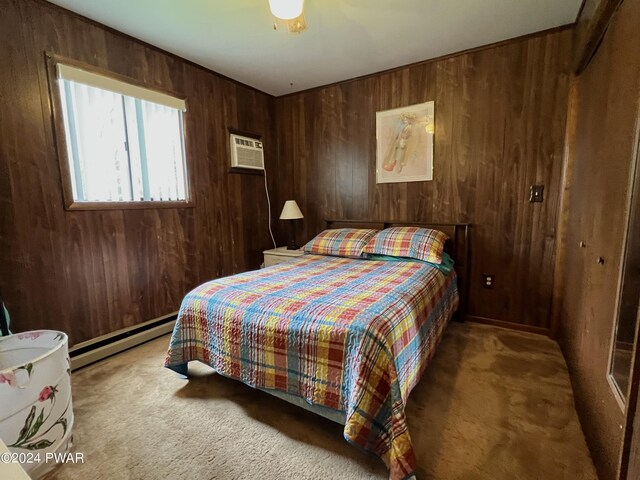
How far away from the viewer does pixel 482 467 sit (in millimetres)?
1271

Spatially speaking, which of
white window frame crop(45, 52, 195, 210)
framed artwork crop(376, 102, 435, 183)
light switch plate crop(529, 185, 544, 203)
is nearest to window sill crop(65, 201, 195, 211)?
white window frame crop(45, 52, 195, 210)

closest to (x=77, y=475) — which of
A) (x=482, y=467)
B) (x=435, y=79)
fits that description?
(x=482, y=467)

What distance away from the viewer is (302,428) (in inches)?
59.7

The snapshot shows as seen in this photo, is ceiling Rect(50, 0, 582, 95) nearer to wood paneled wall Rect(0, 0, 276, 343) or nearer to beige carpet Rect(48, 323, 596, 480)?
wood paneled wall Rect(0, 0, 276, 343)

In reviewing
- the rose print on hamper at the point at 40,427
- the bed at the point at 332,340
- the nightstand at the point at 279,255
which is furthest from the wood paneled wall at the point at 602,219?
the nightstand at the point at 279,255

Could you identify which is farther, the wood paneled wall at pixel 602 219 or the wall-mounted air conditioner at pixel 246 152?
the wall-mounted air conditioner at pixel 246 152

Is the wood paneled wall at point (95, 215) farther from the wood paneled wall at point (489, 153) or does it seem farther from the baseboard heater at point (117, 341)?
the wood paneled wall at point (489, 153)

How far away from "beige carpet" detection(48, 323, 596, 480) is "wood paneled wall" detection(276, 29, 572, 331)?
0.75m

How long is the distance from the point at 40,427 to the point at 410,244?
2451mm

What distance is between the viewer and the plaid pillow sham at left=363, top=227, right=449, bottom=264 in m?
2.46

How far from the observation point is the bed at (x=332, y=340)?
1228 mm

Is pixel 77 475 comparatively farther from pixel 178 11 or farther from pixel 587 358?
pixel 178 11

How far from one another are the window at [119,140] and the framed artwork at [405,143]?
1934 mm

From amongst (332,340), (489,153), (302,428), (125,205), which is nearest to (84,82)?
(125,205)
